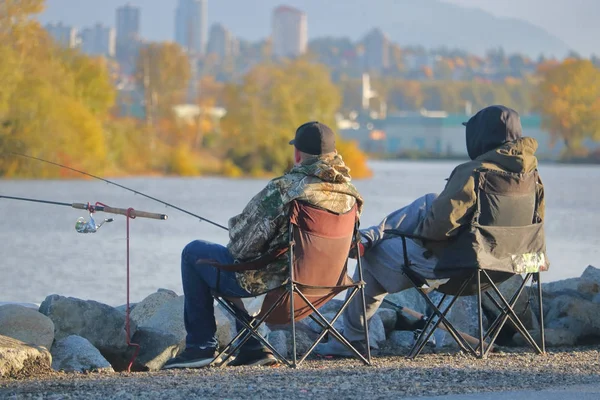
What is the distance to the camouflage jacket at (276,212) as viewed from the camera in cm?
532

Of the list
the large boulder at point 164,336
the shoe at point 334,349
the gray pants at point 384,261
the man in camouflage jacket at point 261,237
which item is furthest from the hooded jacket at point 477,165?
the large boulder at point 164,336

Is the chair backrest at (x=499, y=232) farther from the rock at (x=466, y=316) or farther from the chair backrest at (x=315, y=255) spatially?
the rock at (x=466, y=316)

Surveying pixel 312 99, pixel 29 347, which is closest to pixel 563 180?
pixel 312 99

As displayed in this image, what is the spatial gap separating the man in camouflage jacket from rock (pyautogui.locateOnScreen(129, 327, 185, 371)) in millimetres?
373

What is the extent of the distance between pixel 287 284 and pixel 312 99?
52100mm

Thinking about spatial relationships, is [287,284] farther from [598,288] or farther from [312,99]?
[312,99]

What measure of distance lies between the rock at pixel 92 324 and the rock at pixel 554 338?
214 centimetres

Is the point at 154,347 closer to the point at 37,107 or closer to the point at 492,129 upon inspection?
the point at 492,129

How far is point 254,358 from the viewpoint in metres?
5.66

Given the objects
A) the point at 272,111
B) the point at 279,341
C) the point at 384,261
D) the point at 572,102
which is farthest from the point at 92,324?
the point at 572,102

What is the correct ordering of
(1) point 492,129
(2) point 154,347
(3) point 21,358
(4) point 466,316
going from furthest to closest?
(4) point 466,316 → (2) point 154,347 → (1) point 492,129 → (3) point 21,358

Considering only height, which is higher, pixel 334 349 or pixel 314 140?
pixel 314 140

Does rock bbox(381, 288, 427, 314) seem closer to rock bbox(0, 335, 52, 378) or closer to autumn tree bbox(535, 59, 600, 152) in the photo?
rock bbox(0, 335, 52, 378)

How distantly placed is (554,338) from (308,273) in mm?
1989
